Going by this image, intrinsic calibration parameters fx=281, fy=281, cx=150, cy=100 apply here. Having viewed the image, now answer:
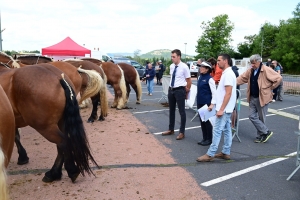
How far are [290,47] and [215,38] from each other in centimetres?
1157

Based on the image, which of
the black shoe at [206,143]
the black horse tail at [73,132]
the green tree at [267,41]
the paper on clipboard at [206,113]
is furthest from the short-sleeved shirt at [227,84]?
the green tree at [267,41]

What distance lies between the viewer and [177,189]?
3834 millimetres

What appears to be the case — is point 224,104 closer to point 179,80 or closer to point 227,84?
point 227,84

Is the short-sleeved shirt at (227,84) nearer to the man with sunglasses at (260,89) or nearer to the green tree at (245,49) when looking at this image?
the man with sunglasses at (260,89)

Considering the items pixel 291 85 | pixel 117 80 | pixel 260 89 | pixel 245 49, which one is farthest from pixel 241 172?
pixel 245 49

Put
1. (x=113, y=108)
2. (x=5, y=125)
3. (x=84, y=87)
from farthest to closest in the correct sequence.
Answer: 1. (x=113, y=108)
2. (x=84, y=87)
3. (x=5, y=125)

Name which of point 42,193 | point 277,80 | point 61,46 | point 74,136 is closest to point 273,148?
point 277,80

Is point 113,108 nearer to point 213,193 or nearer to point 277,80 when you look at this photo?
point 277,80

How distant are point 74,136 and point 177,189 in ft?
5.20

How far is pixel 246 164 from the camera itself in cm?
482

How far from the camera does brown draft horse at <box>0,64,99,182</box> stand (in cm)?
378

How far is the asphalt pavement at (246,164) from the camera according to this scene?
3822 millimetres

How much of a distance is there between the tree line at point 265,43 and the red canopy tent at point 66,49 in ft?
106

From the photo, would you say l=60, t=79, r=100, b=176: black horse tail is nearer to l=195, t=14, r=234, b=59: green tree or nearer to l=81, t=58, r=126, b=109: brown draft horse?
l=81, t=58, r=126, b=109: brown draft horse
